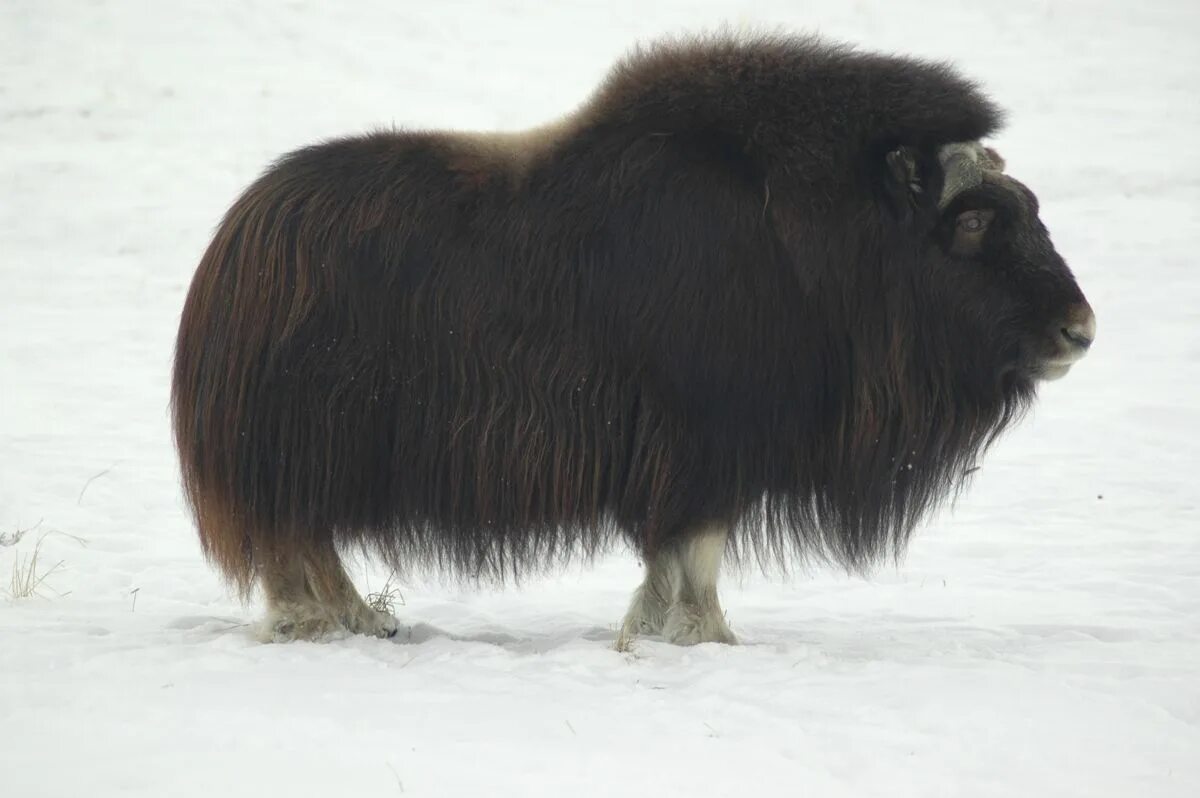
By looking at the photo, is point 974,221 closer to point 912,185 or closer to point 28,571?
point 912,185

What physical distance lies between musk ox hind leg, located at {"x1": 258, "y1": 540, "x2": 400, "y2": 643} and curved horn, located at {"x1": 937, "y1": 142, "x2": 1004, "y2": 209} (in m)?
1.77

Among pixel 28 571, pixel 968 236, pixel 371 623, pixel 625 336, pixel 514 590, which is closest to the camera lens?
pixel 625 336

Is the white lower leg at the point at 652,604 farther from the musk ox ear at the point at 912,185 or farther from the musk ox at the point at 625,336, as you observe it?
the musk ox ear at the point at 912,185

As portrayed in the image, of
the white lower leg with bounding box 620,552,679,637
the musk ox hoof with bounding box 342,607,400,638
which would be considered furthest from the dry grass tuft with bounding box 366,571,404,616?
the white lower leg with bounding box 620,552,679,637

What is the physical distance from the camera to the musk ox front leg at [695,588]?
330 cm

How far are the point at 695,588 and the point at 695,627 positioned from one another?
97 mm

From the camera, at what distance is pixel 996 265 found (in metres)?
3.29

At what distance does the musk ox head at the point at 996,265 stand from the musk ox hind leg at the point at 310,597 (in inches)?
66.5

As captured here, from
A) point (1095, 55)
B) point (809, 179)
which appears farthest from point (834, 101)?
point (1095, 55)

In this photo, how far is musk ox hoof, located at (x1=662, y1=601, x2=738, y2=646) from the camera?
3332mm

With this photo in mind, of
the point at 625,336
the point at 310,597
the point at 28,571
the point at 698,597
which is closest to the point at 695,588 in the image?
the point at 698,597

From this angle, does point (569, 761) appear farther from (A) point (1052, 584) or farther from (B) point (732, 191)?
(A) point (1052, 584)

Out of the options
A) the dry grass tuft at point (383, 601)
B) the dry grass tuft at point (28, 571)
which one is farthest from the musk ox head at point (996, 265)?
the dry grass tuft at point (28, 571)

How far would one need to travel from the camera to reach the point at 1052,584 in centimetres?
450
